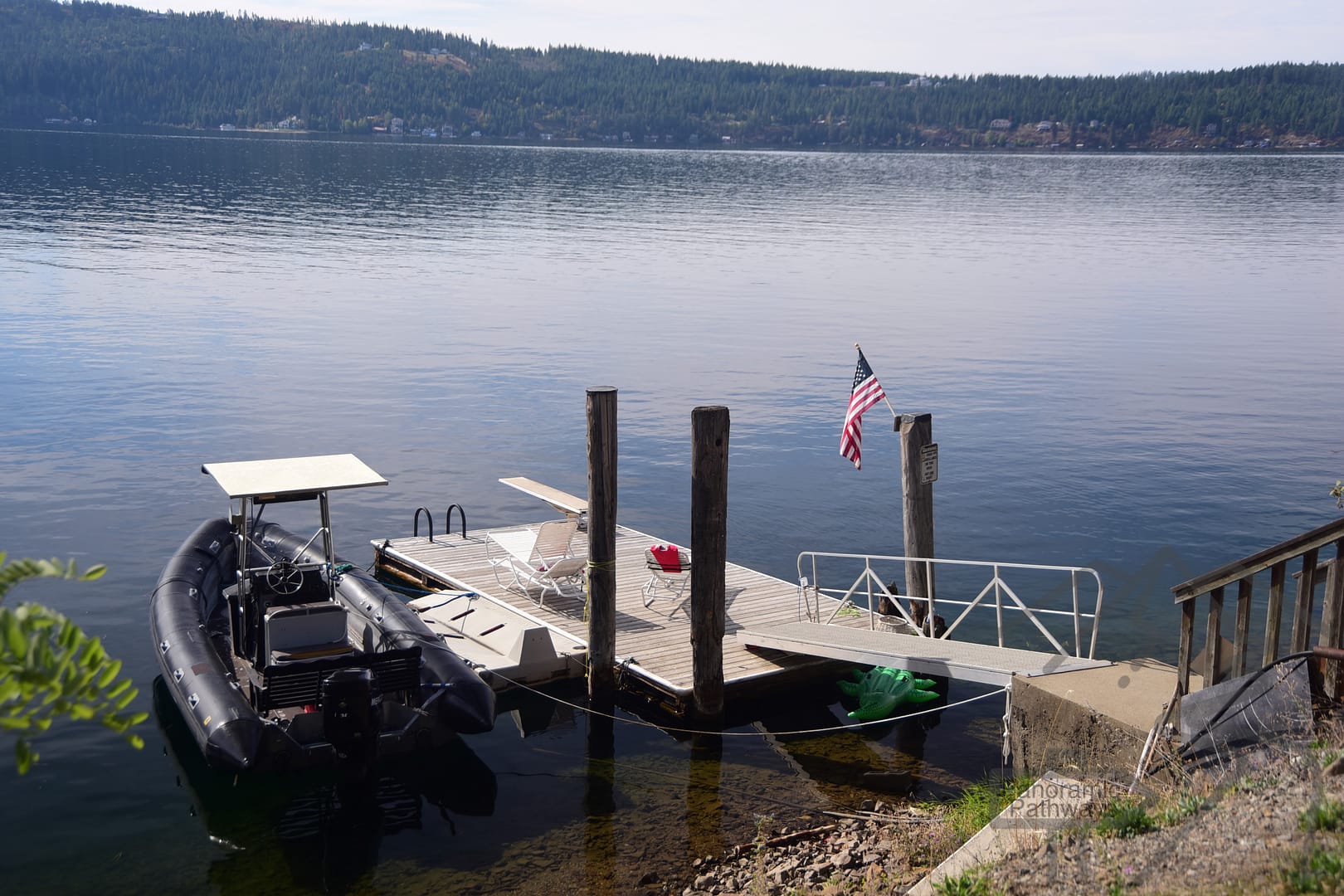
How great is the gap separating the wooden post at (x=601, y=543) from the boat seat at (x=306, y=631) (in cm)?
266

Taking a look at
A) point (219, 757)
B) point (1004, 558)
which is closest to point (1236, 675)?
point (219, 757)

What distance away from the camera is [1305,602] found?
714 centimetres

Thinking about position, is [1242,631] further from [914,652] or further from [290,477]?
[290,477]

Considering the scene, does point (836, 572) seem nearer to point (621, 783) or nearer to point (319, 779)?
point (621, 783)

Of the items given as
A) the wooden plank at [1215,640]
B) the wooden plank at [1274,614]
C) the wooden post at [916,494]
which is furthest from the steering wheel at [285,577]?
the wooden plank at [1274,614]

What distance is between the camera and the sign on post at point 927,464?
43.8 feet

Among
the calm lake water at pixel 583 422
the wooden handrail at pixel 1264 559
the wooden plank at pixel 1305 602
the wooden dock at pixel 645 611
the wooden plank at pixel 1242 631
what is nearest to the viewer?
the wooden handrail at pixel 1264 559

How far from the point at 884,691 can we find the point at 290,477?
6.95 meters

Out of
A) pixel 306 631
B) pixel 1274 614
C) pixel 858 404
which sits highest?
pixel 858 404

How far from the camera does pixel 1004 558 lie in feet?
61.1

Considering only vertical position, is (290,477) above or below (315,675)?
above

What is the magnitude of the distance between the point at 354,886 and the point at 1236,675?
700 cm

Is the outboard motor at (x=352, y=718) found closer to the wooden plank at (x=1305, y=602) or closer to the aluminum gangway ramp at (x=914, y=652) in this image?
the aluminum gangway ramp at (x=914, y=652)

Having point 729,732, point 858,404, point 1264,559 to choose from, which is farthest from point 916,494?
point 1264,559
